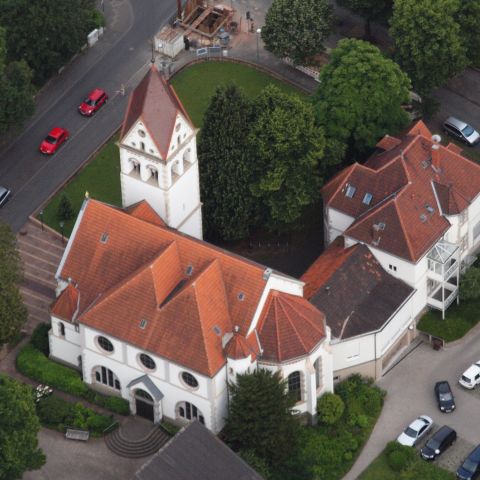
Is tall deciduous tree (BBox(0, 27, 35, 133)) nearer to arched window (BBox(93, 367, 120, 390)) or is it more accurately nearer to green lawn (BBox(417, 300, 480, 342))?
arched window (BBox(93, 367, 120, 390))

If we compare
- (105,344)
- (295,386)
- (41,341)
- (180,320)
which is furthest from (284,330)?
(41,341)

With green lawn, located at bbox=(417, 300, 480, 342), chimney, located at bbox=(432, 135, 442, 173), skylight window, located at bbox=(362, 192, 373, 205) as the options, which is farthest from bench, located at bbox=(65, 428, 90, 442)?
chimney, located at bbox=(432, 135, 442, 173)

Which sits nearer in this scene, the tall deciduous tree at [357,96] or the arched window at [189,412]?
the arched window at [189,412]

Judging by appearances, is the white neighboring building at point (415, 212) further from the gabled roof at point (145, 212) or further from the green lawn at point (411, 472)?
the gabled roof at point (145, 212)

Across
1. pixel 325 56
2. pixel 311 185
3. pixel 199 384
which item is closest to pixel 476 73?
pixel 325 56

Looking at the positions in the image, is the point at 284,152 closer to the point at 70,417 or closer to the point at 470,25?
the point at 470,25

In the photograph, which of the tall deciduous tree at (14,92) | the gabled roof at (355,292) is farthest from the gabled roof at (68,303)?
the tall deciduous tree at (14,92)

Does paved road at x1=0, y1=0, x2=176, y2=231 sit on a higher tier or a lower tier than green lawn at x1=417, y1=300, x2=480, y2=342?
lower
